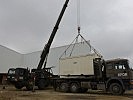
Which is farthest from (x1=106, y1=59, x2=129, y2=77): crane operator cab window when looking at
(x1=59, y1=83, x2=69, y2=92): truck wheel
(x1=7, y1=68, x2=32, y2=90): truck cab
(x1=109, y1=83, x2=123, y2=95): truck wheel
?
(x1=7, y1=68, x2=32, y2=90): truck cab

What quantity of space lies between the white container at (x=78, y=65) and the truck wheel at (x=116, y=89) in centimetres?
215

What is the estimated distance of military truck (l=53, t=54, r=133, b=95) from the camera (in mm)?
17656

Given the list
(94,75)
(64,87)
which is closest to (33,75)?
(64,87)

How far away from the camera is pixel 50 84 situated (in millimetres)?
24406

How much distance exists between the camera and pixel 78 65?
20.0m

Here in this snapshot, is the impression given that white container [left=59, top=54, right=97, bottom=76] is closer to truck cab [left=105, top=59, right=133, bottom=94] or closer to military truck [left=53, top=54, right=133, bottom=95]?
military truck [left=53, top=54, right=133, bottom=95]

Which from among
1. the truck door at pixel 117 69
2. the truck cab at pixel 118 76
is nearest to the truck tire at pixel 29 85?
the truck cab at pixel 118 76

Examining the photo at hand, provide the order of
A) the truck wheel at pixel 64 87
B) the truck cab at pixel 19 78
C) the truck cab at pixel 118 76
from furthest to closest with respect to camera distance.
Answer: the truck cab at pixel 19 78 < the truck wheel at pixel 64 87 < the truck cab at pixel 118 76

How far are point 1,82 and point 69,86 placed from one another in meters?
17.1

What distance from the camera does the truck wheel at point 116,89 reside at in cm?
1750

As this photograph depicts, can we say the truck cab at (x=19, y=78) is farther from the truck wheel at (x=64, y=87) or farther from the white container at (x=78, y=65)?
the white container at (x=78, y=65)

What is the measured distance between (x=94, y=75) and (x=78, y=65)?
1794 mm

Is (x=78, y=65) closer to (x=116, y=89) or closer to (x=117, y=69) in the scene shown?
(x=117, y=69)

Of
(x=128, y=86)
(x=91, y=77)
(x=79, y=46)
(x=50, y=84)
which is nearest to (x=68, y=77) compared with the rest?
(x=91, y=77)
